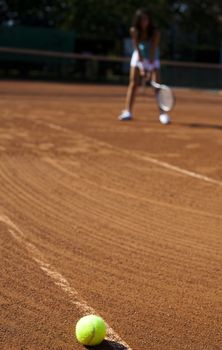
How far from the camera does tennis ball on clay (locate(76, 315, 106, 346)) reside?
131 inches

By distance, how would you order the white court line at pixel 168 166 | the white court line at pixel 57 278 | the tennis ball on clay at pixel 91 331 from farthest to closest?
the white court line at pixel 168 166 < the white court line at pixel 57 278 < the tennis ball on clay at pixel 91 331

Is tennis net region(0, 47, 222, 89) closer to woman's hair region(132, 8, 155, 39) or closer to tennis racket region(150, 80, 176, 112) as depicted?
tennis racket region(150, 80, 176, 112)

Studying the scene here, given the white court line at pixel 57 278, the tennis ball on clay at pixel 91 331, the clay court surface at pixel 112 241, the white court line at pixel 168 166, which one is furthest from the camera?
the white court line at pixel 168 166

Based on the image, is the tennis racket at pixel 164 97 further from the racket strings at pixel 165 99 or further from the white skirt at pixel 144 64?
the white skirt at pixel 144 64

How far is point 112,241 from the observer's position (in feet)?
16.6

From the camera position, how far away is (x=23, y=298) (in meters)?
3.94

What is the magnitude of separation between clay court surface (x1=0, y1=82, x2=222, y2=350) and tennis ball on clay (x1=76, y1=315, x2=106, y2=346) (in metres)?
0.05

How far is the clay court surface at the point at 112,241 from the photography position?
12.0 ft

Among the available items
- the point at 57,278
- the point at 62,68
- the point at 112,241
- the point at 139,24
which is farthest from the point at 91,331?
the point at 62,68

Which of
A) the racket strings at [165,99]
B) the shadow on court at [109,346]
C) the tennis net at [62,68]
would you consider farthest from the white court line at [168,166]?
the tennis net at [62,68]

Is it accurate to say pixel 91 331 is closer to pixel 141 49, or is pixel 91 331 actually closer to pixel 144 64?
pixel 144 64

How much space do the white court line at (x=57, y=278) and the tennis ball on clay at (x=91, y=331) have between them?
9 cm

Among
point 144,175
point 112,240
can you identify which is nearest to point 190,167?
point 144,175

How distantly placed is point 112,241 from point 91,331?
69.8 inches
